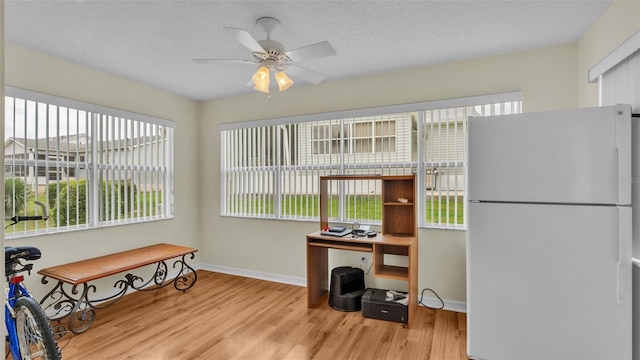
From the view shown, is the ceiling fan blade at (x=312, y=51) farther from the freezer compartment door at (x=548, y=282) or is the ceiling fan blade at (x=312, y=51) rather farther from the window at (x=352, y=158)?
the window at (x=352, y=158)

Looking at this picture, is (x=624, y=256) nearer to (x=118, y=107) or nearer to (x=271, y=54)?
(x=271, y=54)

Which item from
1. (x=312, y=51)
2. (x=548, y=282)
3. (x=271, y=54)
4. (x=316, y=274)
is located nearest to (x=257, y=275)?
(x=316, y=274)

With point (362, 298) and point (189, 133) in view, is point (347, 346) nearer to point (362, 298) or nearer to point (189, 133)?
point (362, 298)

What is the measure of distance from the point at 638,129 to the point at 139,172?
4.62 meters

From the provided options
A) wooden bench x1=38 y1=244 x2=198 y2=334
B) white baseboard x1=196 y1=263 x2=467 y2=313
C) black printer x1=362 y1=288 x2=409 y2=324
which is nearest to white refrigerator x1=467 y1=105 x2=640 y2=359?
black printer x1=362 y1=288 x2=409 y2=324

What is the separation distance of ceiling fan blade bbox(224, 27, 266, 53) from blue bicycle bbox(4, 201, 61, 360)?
205 centimetres

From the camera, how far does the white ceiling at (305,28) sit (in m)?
2.14

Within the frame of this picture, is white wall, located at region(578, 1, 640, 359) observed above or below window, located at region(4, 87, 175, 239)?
above

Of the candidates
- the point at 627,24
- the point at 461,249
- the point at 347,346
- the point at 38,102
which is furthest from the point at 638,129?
the point at 38,102

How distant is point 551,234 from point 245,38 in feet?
7.08

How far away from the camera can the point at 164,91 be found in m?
4.13

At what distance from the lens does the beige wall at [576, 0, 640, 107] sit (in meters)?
1.92

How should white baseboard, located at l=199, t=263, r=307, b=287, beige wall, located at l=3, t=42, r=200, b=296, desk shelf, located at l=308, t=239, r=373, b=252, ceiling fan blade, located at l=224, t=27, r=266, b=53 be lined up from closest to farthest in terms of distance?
1. ceiling fan blade, located at l=224, t=27, r=266, b=53
2. beige wall, located at l=3, t=42, r=200, b=296
3. desk shelf, located at l=308, t=239, r=373, b=252
4. white baseboard, located at l=199, t=263, r=307, b=287

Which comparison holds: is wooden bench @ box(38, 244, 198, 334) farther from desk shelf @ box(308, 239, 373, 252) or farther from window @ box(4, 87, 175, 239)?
desk shelf @ box(308, 239, 373, 252)
